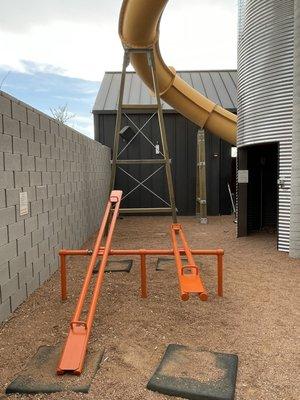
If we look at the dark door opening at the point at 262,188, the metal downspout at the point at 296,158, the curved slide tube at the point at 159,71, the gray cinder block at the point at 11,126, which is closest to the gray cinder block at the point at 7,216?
the gray cinder block at the point at 11,126

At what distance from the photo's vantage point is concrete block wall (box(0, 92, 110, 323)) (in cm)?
381

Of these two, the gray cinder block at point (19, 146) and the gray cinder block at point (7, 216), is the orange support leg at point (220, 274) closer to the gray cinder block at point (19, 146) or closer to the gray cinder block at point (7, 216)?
the gray cinder block at point (7, 216)

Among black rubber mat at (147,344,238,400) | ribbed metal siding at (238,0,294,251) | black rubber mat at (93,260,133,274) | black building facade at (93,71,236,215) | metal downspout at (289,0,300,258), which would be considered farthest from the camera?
black building facade at (93,71,236,215)

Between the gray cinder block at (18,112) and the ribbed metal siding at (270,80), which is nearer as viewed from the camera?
the gray cinder block at (18,112)

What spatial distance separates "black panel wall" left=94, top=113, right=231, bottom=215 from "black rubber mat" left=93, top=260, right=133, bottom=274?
6.41 metres

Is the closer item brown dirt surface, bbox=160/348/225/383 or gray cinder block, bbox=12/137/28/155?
brown dirt surface, bbox=160/348/225/383

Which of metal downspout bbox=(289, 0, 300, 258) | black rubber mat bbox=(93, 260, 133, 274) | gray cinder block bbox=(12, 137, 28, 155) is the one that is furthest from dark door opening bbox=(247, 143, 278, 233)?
gray cinder block bbox=(12, 137, 28, 155)

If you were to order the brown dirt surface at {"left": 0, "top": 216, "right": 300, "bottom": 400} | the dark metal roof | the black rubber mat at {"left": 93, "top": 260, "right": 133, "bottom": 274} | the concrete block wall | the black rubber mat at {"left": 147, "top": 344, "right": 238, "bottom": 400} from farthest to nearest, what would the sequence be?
the dark metal roof, the black rubber mat at {"left": 93, "top": 260, "right": 133, "bottom": 274}, the concrete block wall, the brown dirt surface at {"left": 0, "top": 216, "right": 300, "bottom": 400}, the black rubber mat at {"left": 147, "top": 344, "right": 238, "bottom": 400}

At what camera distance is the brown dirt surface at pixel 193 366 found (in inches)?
106

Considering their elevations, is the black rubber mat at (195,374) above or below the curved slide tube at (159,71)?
below

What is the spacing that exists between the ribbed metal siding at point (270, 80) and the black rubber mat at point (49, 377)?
479 cm

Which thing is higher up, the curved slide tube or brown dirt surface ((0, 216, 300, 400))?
the curved slide tube

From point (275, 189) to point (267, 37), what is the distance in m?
3.73

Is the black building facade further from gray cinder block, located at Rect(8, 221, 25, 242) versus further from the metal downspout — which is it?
gray cinder block, located at Rect(8, 221, 25, 242)
